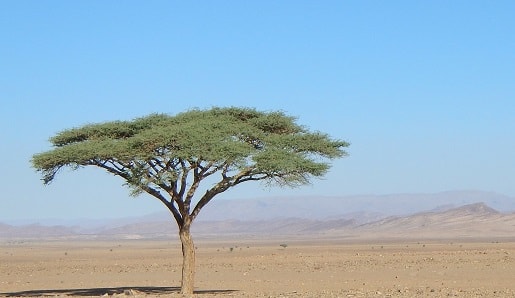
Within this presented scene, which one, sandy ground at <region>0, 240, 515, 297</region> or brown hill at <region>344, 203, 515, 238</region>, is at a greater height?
brown hill at <region>344, 203, 515, 238</region>

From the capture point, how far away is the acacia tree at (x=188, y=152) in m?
27.2

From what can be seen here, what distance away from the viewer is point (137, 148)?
89.9ft

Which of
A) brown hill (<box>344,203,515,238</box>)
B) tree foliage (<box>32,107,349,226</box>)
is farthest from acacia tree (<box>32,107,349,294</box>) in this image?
brown hill (<box>344,203,515,238</box>)

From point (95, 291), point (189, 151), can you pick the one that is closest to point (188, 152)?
point (189, 151)

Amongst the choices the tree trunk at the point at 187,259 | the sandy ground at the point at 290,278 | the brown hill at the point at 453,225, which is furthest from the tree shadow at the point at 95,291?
the brown hill at the point at 453,225

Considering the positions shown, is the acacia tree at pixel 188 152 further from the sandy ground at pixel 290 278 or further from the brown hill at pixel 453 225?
the brown hill at pixel 453 225

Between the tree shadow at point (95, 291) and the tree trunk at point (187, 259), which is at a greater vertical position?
the tree trunk at point (187, 259)

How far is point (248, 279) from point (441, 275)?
7.63 m

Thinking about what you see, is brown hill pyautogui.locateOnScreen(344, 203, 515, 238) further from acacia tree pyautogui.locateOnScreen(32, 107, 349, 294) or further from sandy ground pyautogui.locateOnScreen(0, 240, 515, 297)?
acacia tree pyautogui.locateOnScreen(32, 107, 349, 294)

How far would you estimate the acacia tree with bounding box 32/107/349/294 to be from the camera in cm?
2719

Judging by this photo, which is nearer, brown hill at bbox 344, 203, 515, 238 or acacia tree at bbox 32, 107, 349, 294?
acacia tree at bbox 32, 107, 349, 294

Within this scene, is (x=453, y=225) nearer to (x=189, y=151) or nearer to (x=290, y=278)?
(x=290, y=278)

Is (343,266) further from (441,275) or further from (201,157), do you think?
(201,157)

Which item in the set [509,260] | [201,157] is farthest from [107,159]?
[509,260]
